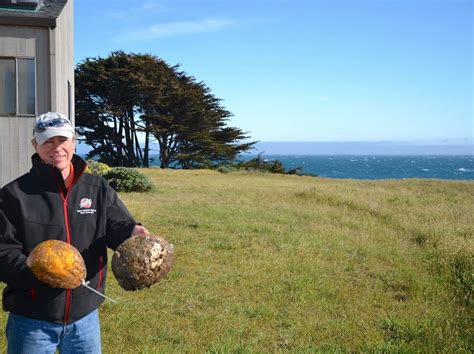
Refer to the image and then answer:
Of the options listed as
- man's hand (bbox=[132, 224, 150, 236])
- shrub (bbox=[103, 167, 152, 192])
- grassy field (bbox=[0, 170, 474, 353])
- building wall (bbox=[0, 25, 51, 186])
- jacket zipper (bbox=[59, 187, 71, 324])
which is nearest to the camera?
jacket zipper (bbox=[59, 187, 71, 324])

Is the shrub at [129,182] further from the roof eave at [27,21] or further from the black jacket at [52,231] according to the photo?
the black jacket at [52,231]

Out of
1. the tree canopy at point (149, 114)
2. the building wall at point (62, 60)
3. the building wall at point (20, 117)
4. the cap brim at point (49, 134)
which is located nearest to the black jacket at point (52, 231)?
the cap brim at point (49, 134)

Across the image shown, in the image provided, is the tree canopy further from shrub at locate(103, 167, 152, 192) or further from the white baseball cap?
the white baseball cap

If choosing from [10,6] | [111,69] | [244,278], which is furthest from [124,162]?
[244,278]

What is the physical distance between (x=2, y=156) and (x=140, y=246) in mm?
8492

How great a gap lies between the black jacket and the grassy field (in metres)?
2.11

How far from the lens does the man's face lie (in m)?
2.92

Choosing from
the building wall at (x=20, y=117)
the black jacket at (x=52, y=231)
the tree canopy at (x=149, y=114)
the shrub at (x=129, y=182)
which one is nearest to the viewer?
the black jacket at (x=52, y=231)

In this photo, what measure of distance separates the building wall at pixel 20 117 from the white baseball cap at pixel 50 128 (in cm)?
796

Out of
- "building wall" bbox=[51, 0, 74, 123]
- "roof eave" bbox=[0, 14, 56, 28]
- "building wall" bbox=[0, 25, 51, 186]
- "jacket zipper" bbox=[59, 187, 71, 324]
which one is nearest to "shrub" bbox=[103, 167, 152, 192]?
"building wall" bbox=[51, 0, 74, 123]

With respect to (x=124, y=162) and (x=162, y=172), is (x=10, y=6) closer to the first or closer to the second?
(x=162, y=172)

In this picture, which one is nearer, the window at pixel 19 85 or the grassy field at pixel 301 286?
the grassy field at pixel 301 286

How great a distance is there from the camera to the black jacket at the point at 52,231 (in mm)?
2738

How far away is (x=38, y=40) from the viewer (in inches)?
407
